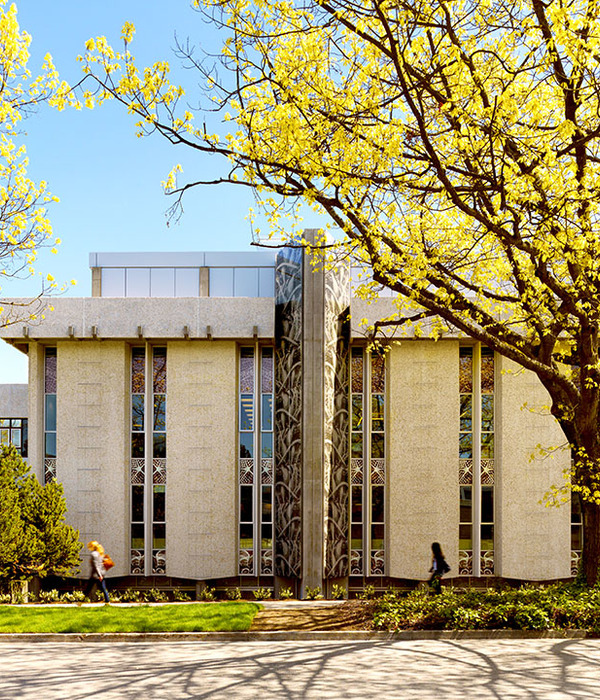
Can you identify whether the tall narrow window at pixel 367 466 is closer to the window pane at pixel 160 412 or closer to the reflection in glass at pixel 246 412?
the reflection in glass at pixel 246 412

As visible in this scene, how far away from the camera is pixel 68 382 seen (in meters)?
18.9

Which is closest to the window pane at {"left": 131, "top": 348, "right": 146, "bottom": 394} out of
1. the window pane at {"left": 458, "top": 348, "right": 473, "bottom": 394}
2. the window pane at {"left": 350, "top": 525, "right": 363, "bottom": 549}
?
the window pane at {"left": 350, "top": 525, "right": 363, "bottom": 549}

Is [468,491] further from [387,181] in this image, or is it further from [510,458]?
[387,181]

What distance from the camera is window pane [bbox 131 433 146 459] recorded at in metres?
19.0

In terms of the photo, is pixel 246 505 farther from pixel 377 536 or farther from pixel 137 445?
pixel 377 536

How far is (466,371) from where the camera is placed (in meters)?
19.0

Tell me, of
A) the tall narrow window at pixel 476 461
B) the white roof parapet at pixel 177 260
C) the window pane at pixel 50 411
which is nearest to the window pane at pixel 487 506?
the tall narrow window at pixel 476 461

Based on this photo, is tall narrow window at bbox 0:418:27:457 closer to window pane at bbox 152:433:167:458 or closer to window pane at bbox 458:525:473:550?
Answer: window pane at bbox 152:433:167:458

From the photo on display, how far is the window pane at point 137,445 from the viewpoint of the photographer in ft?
62.4

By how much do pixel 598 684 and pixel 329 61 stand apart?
8894 mm

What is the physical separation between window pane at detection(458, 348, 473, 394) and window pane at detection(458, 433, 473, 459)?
4.33 feet

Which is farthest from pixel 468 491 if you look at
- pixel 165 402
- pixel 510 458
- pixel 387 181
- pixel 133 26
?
pixel 133 26

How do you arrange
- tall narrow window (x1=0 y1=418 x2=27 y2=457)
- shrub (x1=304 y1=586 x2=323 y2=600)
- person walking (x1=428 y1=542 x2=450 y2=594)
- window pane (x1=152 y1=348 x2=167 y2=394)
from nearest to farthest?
1. person walking (x1=428 y1=542 x2=450 y2=594)
2. shrub (x1=304 y1=586 x2=323 y2=600)
3. window pane (x1=152 y1=348 x2=167 y2=394)
4. tall narrow window (x1=0 y1=418 x2=27 y2=457)

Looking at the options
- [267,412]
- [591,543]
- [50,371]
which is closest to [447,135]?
[591,543]
